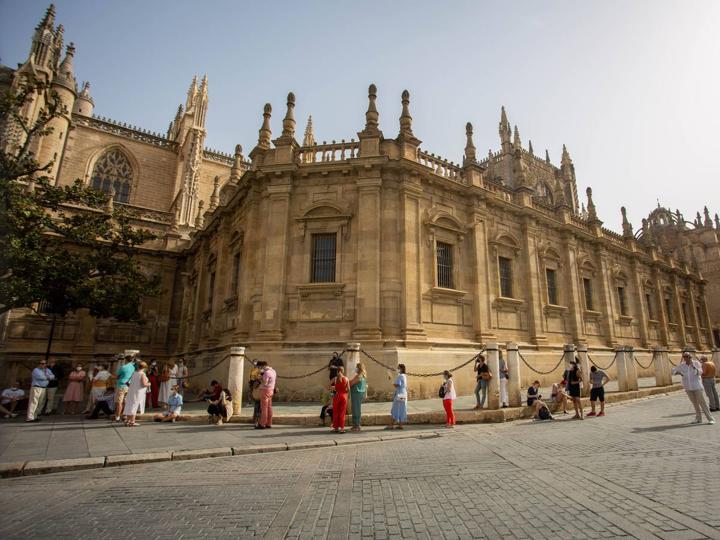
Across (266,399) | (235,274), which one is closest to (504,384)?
(266,399)

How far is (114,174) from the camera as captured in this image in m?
31.0

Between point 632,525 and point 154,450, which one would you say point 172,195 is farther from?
point 632,525

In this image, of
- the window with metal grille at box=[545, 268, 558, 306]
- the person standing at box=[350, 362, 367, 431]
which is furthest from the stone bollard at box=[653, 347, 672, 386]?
the person standing at box=[350, 362, 367, 431]

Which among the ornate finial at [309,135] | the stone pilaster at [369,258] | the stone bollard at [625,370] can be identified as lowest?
the stone bollard at [625,370]

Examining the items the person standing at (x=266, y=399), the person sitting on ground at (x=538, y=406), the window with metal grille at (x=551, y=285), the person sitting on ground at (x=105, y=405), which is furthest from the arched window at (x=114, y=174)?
the person sitting on ground at (x=538, y=406)

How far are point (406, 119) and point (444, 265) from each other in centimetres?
614

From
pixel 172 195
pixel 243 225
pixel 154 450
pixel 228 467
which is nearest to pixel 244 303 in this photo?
pixel 243 225

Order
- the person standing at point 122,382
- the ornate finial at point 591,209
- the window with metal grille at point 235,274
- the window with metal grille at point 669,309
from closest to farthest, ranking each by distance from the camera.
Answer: the person standing at point 122,382, the window with metal grille at point 235,274, the ornate finial at point 591,209, the window with metal grille at point 669,309

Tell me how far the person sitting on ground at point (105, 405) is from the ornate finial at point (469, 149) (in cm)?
1616

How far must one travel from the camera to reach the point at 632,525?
3.72m

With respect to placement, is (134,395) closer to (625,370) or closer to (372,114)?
(372,114)

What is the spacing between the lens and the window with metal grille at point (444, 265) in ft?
52.0

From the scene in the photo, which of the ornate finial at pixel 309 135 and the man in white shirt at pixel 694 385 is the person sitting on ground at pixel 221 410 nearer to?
the man in white shirt at pixel 694 385

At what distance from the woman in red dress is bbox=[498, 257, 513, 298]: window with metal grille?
36.1 feet
